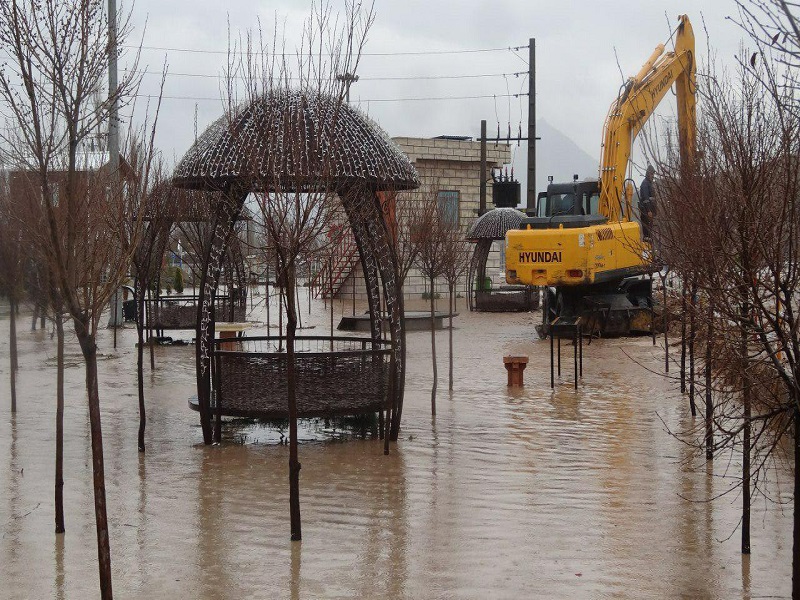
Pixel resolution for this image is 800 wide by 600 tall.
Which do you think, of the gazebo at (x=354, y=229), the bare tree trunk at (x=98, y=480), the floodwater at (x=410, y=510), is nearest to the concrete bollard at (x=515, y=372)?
the floodwater at (x=410, y=510)

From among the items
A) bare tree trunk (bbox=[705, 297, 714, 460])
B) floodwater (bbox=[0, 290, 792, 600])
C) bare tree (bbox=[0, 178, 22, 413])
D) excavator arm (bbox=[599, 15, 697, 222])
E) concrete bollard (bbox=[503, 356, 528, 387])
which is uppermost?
excavator arm (bbox=[599, 15, 697, 222])

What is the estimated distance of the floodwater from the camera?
25.0 feet

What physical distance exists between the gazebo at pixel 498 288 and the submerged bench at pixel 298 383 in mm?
26903

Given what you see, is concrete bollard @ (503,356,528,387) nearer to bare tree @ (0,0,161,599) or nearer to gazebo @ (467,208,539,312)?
bare tree @ (0,0,161,599)

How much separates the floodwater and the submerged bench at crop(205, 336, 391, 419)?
44 cm

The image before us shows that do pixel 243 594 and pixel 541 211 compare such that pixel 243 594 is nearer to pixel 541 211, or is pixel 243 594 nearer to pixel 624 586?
pixel 624 586

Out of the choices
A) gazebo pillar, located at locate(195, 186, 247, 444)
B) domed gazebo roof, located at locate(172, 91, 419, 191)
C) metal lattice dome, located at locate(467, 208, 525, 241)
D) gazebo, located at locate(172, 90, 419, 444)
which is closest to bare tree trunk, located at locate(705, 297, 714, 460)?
gazebo, located at locate(172, 90, 419, 444)

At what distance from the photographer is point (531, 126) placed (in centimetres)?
4109

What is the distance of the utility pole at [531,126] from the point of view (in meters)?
40.7

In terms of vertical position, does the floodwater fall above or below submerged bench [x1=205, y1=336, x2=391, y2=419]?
below

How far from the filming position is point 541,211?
2969 cm

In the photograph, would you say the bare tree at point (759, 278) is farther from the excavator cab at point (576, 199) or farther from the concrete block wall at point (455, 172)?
the concrete block wall at point (455, 172)

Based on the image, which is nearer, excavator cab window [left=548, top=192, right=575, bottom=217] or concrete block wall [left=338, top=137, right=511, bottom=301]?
excavator cab window [left=548, top=192, right=575, bottom=217]

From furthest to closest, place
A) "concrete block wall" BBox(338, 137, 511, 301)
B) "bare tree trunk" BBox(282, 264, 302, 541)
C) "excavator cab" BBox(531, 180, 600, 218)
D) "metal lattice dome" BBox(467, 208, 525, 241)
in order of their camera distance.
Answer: "concrete block wall" BBox(338, 137, 511, 301), "metal lattice dome" BBox(467, 208, 525, 241), "excavator cab" BBox(531, 180, 600, 218), "bare tree trunk" BBox(282, 264, 302, 541)
